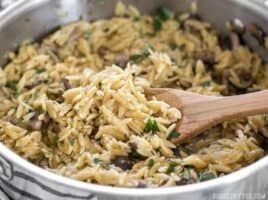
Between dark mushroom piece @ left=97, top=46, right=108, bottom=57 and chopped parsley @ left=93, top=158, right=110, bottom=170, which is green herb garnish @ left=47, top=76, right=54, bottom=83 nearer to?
dark mushroom piece @ left=97, top=46, right=108, bottom=57

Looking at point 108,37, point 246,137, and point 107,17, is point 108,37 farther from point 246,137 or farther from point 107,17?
point 246,137

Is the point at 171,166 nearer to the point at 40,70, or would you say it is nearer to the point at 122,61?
the point at 122,61

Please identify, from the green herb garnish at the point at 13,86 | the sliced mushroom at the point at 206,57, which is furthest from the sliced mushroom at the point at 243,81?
→ the green herb garnish at the point at 13,86

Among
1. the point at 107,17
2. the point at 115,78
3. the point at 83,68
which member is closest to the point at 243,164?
the point at 115,78


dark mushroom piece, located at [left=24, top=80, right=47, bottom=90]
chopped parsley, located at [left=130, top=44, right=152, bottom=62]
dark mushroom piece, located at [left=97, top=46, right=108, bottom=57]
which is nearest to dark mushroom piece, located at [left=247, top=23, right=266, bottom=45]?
chopped parsley, located at [left=130, top=44, right=152, bottom=62]

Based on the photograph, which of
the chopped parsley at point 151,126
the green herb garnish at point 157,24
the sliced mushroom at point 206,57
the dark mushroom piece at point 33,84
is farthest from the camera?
the green herb garnish at point 157,24

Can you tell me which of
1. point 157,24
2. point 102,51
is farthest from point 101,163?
point 157,24

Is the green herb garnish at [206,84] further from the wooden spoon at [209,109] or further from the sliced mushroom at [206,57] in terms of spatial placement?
the wooden spoon at [209,109]
